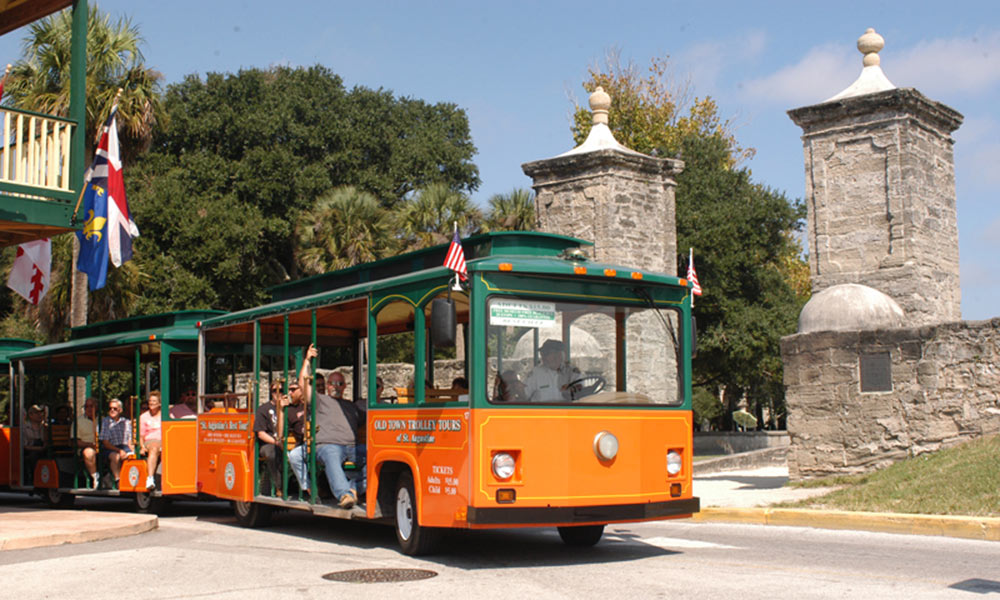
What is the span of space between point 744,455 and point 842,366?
8528mm

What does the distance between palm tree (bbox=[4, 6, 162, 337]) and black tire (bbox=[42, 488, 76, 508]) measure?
5114 millimetres

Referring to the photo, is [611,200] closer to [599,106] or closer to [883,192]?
[599,106]

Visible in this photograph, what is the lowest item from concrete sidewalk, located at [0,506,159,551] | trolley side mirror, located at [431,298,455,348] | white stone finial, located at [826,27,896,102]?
concrete sidewalk, located at [0,506,159,551]

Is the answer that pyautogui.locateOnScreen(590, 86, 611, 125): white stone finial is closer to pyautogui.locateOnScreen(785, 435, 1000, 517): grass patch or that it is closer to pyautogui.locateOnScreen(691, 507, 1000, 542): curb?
pyautogui.locateOnScreen(785, 435, 1000, 517): grass patch

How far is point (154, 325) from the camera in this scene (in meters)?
16.2

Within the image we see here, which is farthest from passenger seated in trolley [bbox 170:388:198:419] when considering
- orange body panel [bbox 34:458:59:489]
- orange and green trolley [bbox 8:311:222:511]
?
orange body panel [bbox 34:458:59:489]

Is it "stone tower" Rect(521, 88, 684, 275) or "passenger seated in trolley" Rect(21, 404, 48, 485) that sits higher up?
"stone tower" Rect(521, 88, 684, 275)

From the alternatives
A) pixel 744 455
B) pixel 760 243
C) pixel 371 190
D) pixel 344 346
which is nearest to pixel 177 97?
pixel 371 190

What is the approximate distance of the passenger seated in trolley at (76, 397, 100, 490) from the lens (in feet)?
54.5

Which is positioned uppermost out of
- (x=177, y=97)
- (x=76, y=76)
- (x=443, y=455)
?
(x=177, y=97)

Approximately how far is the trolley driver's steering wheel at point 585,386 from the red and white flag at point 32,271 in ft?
39.3

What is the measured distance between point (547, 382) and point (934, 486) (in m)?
6.37

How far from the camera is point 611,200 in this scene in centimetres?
1961

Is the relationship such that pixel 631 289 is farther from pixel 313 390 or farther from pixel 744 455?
pixel 744 455
